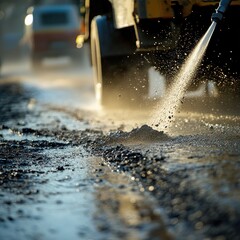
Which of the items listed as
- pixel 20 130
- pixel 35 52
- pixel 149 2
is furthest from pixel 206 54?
pixel 35 52

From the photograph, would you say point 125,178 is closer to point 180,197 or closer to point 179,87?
point 180,197

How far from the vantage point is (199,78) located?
281 inches

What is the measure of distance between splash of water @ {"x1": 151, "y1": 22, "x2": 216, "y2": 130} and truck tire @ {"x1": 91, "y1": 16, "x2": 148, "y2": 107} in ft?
3.20

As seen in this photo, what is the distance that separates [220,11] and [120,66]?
2.74m

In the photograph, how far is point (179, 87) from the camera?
7.10 meters

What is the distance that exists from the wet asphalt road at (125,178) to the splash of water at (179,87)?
15 cm

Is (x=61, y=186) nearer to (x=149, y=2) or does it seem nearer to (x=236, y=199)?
(x=236, y=199)

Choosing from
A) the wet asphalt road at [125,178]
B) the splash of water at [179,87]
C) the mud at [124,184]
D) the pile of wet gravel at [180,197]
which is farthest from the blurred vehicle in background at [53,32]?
the pile of wet gravel at [180,197]

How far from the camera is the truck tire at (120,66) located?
27.7 ft

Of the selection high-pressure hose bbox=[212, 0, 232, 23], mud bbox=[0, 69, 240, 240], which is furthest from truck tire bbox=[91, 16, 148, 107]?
high-pressure hose bbox=[212, 0, 232, 23]

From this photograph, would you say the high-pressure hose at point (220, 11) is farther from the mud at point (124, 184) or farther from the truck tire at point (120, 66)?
the truck tire at point (120, 66)

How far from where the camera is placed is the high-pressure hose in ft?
19.6

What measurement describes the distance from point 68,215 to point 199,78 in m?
3.94

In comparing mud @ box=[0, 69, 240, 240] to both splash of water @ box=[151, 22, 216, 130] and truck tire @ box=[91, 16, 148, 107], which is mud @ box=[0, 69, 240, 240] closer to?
splash of water @ box=[151, 22, 216, 130]
